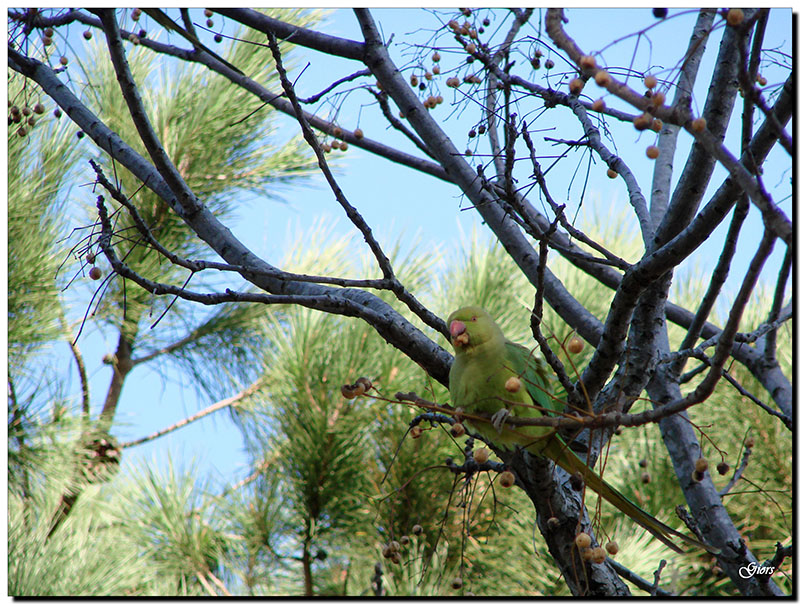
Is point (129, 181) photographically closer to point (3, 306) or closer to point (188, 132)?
point (188, 132)

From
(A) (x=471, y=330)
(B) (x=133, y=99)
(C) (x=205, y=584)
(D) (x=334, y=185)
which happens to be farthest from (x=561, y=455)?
(C) (x=205, y=584)

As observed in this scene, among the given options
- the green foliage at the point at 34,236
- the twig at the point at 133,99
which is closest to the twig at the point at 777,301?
the twig at the point at 133,99

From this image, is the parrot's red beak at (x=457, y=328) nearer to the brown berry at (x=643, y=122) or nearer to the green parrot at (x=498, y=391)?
the green parrot at (x=498, y=391)

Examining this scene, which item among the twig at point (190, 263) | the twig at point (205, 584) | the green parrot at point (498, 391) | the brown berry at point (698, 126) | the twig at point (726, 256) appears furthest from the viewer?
the twig at point (205, 584)

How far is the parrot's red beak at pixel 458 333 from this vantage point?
3.84 feet

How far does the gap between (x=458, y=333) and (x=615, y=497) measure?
355 mm

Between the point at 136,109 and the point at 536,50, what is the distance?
94 centimetres

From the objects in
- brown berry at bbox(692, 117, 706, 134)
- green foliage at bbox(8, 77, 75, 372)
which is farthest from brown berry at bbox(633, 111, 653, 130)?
green foliage at bbox(8, 77, 75, 372)

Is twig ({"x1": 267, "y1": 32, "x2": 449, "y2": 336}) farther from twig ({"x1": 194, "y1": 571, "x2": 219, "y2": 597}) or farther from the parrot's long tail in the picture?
twig ({"x1": 194, "y1": 571, "x2": 219, "y2": 597})

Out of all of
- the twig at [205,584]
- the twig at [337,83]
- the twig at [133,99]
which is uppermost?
the twig at [337,83]

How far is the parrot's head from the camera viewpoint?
1191 millimetres

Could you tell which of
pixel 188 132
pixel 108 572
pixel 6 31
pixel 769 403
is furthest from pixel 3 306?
pixel 769 403

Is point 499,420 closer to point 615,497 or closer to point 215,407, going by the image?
point 615,497

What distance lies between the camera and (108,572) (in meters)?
2.12
